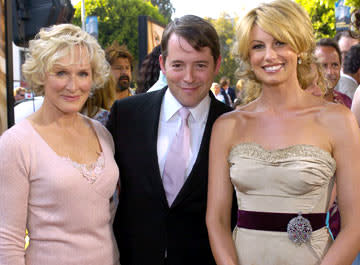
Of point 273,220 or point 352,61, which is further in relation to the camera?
point 352,61

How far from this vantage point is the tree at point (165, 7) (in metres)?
50.2

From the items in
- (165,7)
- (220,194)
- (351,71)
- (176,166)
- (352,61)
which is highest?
(165,7)

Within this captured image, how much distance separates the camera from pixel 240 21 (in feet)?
8.16

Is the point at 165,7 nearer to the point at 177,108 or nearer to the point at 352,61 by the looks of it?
the point at 352,61

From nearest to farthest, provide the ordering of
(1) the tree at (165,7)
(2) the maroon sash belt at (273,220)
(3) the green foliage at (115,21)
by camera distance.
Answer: (2) the maroon sash belt at (273,220)
(3) the green foliage at (115,21)
(1) the tree at (165,7)

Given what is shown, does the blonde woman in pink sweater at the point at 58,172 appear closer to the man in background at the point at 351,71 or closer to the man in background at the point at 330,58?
the man in background at the point at 330,58

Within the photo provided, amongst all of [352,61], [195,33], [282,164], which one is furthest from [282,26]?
[352,61]

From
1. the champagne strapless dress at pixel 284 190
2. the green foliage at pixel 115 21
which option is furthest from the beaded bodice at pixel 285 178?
the green foliage at pixel 115 21

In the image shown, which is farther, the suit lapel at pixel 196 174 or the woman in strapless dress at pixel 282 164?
the suit lapel at pixel 196 174

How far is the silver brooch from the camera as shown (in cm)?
228

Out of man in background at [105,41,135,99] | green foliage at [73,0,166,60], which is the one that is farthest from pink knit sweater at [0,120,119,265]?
green foliage at [73,0,166,60]

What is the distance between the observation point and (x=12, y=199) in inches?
86.0

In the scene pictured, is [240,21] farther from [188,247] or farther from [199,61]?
[188,247]

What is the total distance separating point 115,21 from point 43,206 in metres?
36.4
